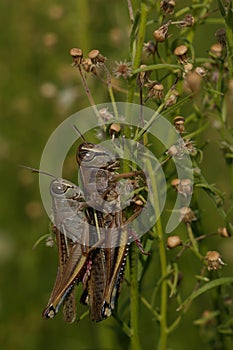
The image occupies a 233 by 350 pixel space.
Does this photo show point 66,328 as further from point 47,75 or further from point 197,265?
point 47,75

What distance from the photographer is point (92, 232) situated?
1587mm

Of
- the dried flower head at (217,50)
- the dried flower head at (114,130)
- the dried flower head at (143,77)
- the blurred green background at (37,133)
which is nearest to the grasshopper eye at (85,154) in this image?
the dried flower head at (114,130)

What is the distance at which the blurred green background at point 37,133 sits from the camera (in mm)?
3062

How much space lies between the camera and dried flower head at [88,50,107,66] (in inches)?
64.2

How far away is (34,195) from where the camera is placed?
3709 mm

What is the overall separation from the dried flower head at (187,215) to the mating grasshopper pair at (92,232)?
0.71 feet

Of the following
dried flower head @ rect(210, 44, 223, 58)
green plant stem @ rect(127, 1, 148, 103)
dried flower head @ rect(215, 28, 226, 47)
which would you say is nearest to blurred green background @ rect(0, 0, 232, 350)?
dried flower head @ rect(210, 44, 223, 58)

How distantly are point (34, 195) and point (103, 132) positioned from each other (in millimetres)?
2036

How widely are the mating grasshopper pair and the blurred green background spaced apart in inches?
46.6

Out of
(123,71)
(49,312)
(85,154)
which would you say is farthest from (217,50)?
(49,312)

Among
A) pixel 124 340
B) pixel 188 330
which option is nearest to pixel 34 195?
pixel 188 330

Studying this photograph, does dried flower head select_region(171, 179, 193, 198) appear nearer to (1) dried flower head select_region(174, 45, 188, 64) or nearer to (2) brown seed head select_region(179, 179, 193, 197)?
(2) brown seed head select_region(179, 179, 193, 197)

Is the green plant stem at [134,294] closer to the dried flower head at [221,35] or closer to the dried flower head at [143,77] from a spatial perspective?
the dried flower head at [143,77]

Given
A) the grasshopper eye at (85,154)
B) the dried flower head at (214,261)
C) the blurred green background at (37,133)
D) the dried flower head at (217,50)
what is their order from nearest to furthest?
the grasshopper eye at (85,154), the dried flower head at (214,261), the dried flower head at (217,50), the blurred green background at (37,133)
